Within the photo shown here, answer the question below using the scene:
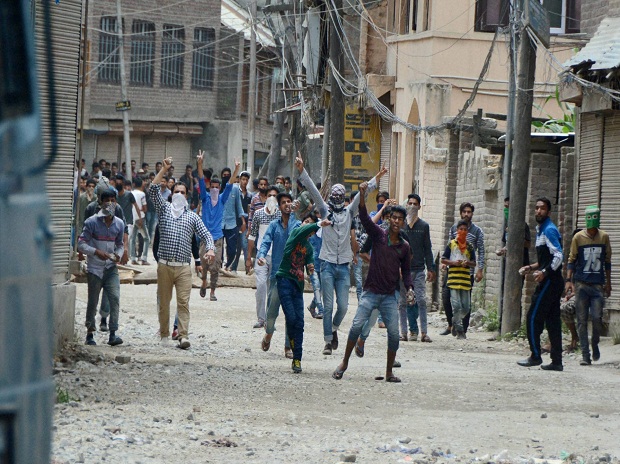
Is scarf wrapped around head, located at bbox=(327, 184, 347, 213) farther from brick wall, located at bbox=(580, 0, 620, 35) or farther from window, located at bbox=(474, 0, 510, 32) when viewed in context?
window, located at bbox=(474, 0, 510, 32)

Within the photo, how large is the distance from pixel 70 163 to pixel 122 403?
12.2 feet

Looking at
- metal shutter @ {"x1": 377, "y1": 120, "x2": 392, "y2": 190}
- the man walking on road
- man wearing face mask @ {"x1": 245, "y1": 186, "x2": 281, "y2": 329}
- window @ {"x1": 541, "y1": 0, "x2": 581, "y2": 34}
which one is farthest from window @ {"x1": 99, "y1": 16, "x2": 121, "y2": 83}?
the man walking on road

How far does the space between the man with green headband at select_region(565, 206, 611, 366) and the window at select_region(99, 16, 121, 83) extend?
34.9 m

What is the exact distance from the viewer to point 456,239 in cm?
1697

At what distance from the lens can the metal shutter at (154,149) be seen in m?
48.2

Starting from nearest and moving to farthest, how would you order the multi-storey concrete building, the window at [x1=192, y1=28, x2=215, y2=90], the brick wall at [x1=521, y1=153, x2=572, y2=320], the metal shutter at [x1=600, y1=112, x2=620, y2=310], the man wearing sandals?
the man wearing sandals → the metal shutter at [x1=600, y1=112, x2=620, y2=310] → the brick wall at [x1=521, y1=153, x2=572, y2=320] → the multi-storey concrete building → the window at [x1=192, y1=28, x2=215, y2=90]

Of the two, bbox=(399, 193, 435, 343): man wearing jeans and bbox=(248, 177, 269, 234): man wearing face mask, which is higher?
bbox=(248, 177, 269, 234): man wearing face mask

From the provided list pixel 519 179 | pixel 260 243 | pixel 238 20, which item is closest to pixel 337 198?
pixel 260 243

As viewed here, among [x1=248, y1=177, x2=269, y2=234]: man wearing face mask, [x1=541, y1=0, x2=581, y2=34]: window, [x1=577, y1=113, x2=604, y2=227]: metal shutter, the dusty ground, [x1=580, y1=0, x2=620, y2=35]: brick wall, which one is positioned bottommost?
the dusty ground

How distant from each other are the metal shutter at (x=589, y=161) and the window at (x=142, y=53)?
32.6m

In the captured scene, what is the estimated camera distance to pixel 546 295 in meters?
13.5

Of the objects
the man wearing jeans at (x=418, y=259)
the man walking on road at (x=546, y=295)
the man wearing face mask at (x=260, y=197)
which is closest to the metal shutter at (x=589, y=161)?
the man wearing jeans at (x=418, y=259)

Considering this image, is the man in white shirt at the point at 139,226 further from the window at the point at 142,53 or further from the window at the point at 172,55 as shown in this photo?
the window at the point at 172,55

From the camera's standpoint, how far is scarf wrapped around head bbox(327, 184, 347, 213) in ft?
45.9
